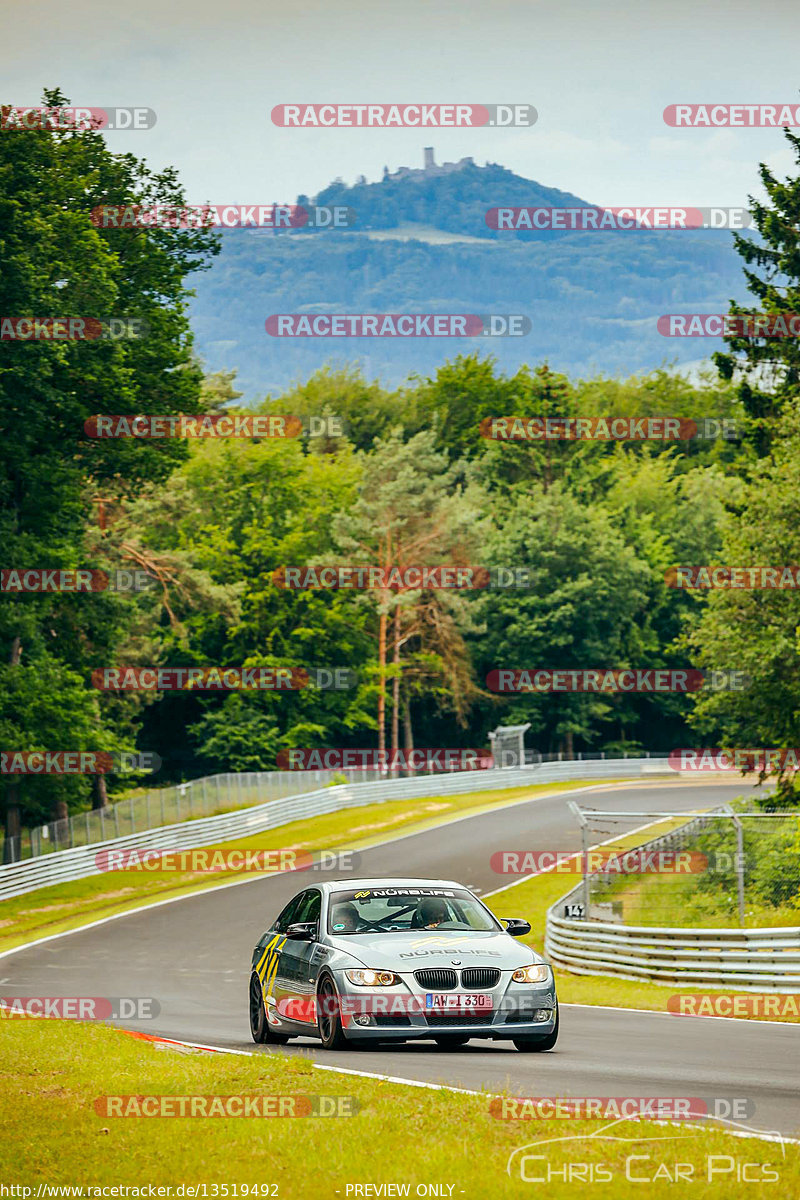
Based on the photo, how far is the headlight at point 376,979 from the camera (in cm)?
1180

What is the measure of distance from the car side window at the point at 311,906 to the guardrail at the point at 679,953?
21.4 ft

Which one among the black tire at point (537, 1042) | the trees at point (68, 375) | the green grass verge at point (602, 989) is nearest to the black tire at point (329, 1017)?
the black tire at point (537, 1042)

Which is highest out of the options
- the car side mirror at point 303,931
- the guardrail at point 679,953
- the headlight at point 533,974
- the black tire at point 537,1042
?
the car side mirror at point 303,931

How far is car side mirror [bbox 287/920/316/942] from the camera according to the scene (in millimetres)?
12914

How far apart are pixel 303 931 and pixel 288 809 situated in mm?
40256

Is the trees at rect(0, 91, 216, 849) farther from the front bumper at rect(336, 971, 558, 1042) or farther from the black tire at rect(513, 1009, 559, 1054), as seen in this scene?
the black tire at rect(513, 1009, 559, 1054)

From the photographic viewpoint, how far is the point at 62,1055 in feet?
41.8

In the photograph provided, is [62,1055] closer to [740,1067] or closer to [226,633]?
A: [740,1067]

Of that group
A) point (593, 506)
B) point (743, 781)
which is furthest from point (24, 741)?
point (593, 506)

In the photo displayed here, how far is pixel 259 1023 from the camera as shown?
13953mm

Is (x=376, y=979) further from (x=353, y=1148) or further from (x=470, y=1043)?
(x=353, y=1148)

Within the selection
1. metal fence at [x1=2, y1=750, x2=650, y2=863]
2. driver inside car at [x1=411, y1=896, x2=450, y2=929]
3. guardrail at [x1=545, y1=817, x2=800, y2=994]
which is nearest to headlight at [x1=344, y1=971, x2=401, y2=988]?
driver inside car at [x1=411, y1=896, x2=450, y2=929]

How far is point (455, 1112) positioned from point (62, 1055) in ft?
17.7

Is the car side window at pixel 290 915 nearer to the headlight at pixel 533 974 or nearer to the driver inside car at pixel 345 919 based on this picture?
the driver inside car at pixel 345 919
